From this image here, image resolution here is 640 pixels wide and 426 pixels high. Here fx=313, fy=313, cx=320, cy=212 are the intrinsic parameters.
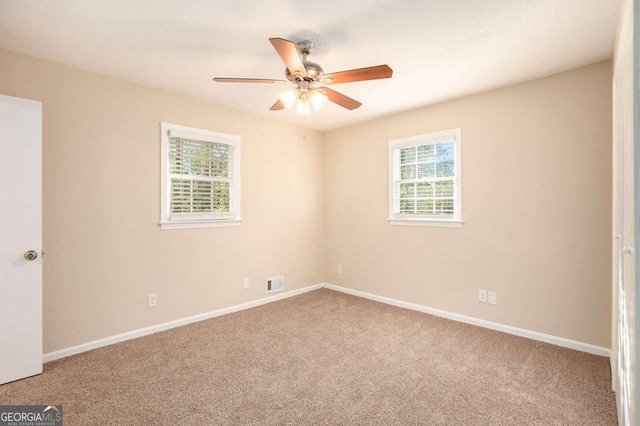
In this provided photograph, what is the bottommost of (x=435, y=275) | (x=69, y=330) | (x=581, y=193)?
(x=69, y=330)

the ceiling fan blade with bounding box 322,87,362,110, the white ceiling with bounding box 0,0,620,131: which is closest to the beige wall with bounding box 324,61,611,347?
the white ceiling with bounding box 0,0,620,131

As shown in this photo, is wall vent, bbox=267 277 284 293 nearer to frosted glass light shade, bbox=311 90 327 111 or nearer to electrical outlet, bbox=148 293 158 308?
electrical outlet, bbox=148 293 158 308

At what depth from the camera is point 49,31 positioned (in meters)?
2.22

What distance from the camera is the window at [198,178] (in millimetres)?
3371

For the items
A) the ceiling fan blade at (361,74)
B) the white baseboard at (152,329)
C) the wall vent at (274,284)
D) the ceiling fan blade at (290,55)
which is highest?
the ceiling fan blade at (290,55)

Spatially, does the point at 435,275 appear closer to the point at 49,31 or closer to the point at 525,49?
the point at 525,49

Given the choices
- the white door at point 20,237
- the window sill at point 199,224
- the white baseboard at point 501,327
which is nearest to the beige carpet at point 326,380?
the white baseboard at point 501,327

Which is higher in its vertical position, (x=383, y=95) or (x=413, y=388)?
(x=383, y=95)

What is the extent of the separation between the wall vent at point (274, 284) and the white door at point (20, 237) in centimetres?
239

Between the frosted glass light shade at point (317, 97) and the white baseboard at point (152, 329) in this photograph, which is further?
the white baseboard at point (152, 329)

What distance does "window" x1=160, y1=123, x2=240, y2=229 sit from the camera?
3371 millimetres

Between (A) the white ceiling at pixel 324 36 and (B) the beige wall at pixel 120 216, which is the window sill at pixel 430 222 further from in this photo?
(B) the beige wall at pixel 120 216

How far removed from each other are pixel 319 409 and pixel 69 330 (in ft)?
7.65

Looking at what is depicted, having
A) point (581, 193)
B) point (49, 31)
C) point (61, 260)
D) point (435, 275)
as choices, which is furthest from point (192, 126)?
point (581, 193)
